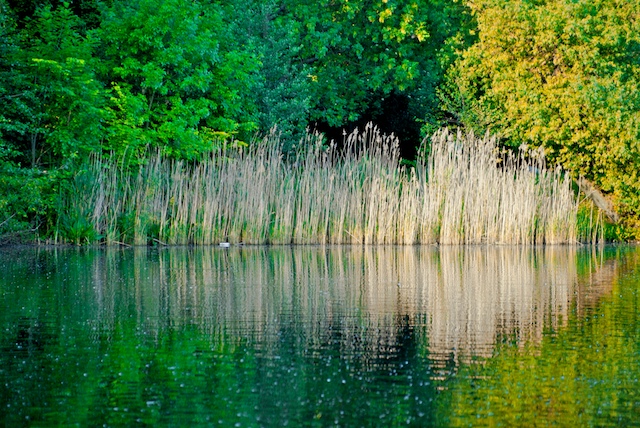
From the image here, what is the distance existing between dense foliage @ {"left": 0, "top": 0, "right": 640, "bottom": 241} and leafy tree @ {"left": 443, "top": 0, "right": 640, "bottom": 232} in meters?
0.05

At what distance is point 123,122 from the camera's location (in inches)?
888

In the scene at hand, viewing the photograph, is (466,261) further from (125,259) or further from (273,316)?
(273,316)

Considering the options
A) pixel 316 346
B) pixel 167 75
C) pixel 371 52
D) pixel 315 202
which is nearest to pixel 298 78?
pixel 371 52

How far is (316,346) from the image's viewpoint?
368 inches

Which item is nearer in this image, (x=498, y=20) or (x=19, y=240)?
(x=19, y=240)

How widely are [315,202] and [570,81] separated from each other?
787cm

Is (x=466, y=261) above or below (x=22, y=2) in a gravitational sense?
below

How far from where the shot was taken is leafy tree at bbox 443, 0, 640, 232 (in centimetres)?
2611

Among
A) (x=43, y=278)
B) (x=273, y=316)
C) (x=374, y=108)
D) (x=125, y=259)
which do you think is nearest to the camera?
(x=273, y=316)

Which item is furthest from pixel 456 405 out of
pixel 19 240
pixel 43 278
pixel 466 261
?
pixel 19 240

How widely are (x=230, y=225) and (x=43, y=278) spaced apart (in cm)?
816

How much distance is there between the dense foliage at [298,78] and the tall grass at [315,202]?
29.0 inches

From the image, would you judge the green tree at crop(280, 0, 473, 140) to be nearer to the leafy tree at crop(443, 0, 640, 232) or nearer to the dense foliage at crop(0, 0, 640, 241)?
the dense foliage at crop(0, 0, 640, 241)

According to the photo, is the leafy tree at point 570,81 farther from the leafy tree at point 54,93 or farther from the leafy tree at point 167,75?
the leafy tree at point 54,93
